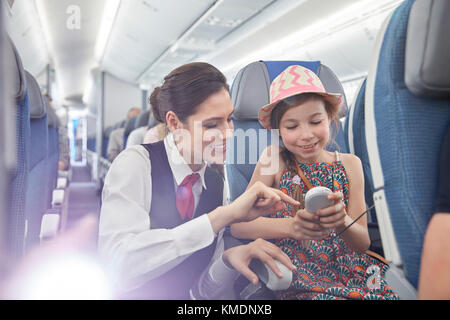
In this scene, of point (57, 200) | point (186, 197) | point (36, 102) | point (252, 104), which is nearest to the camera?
point (186, 197)

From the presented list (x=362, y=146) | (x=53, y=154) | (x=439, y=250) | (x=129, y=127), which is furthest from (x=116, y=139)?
(x=53, y=154)

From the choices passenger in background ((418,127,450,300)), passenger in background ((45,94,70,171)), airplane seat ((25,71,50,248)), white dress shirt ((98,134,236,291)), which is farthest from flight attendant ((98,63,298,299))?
airplane seat ((25,71,50,248))

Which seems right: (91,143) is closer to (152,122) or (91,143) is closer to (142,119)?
(142,119)

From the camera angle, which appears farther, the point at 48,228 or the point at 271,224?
the point at 48,228

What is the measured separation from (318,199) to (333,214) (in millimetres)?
73

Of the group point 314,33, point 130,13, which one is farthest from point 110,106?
point 314,33

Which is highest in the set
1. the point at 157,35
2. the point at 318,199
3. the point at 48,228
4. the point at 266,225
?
the point at 157,35

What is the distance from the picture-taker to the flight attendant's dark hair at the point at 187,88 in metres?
0.92

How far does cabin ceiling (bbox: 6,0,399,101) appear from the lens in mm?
1091

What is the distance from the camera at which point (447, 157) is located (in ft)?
2.63

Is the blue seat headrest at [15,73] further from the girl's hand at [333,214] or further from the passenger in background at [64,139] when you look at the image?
the girl's hand at [333,214]

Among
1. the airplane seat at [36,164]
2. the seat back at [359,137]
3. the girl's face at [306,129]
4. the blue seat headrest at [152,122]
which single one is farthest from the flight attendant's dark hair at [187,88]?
the airplane seat at [36,164]

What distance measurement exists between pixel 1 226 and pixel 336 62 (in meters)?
1.26

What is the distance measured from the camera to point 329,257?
3.54 feet
